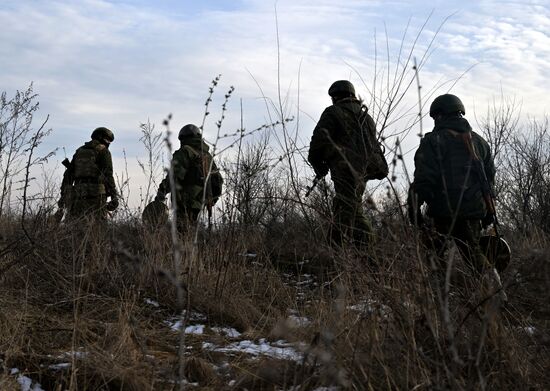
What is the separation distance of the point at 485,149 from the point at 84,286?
109 inches

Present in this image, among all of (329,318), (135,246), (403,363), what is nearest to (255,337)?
(329,318)

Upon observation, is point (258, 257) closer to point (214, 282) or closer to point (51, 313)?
point (214, 282)

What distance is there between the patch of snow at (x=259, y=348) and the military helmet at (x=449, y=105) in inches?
80.7

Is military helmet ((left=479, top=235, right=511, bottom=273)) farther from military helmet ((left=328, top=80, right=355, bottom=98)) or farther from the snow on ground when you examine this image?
the snow on ground

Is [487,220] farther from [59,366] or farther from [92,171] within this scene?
[92,171]

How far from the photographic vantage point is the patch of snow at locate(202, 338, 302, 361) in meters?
2.82

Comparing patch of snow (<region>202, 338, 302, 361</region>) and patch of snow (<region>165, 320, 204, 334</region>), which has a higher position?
patch of snow (<region>165, 320, 204, 334</region>)

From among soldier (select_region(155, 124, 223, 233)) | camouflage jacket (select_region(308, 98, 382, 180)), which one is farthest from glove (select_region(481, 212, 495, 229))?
soldier (select_region(155, 124, 223, 233))

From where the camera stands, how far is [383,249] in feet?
8.30

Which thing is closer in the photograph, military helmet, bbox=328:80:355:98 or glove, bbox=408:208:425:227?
glove, bbox=408:208:425:227

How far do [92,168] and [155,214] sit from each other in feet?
7.58

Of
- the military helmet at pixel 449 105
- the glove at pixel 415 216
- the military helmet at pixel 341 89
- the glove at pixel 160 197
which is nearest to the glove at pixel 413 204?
the glove at pixel 415 216

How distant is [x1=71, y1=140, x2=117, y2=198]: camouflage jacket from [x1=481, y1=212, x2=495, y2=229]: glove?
179 inches

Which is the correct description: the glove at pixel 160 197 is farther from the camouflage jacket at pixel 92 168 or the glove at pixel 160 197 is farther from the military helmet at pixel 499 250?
the military helmet at pixel 499 250
